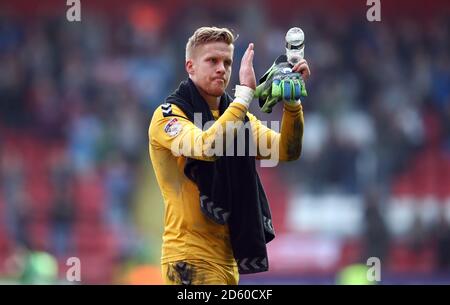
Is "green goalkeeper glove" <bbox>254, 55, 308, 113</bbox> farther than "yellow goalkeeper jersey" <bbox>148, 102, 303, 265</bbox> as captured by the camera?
No

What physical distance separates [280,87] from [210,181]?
0.61 m

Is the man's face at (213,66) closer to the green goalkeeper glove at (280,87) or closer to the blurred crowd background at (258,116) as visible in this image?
the green goalkeeper glove at (280,87)

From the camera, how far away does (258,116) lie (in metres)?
14.2

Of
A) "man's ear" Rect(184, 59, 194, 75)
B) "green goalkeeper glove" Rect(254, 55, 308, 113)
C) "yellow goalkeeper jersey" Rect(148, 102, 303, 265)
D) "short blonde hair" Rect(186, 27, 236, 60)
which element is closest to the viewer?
"green goalkeeper glove" Rect(254, 55, 308, 113)

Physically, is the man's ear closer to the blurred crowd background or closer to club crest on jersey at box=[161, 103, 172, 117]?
club crest on jersey at box=[161, 103, 172, 117]

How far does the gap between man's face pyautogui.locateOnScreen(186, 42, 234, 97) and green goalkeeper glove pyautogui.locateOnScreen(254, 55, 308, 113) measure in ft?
0.67

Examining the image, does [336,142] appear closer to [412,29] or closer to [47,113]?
[412,29]

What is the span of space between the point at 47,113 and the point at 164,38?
2.09m

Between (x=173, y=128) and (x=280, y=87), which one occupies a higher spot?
(x=280, y=87)

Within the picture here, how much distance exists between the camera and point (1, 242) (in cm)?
1424

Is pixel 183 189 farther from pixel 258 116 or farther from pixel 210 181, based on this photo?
pixel 258 116

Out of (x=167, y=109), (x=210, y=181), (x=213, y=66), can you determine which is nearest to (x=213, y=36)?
(x=213, y=66)

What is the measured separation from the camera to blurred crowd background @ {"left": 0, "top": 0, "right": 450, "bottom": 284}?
554 inches

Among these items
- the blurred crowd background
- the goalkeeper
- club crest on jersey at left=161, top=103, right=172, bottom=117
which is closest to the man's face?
the goalkeeper
